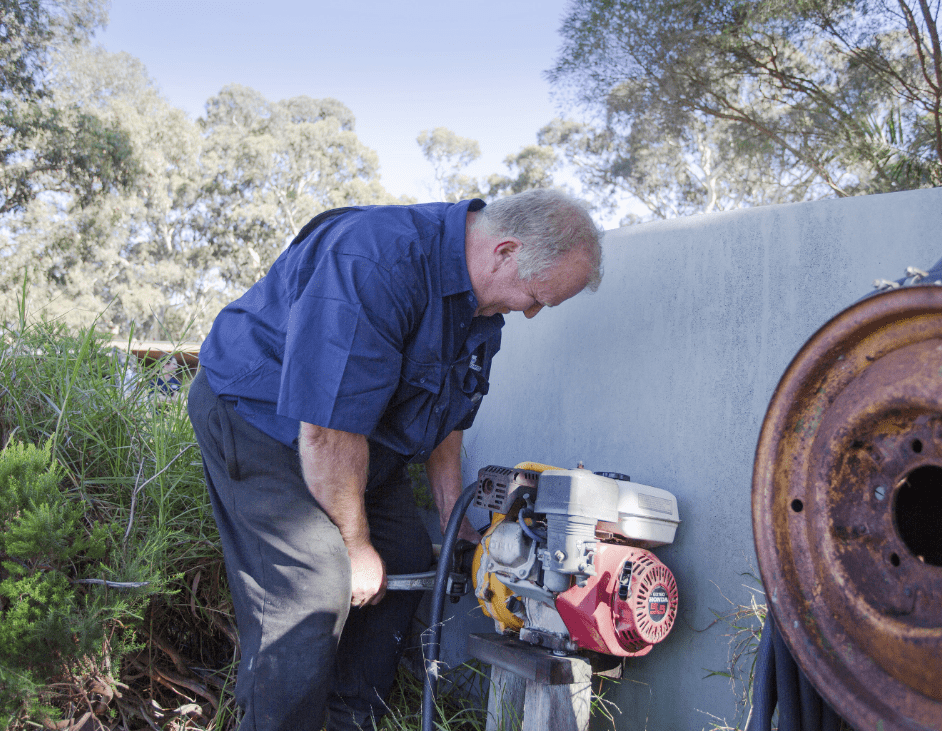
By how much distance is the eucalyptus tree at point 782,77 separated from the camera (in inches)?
263

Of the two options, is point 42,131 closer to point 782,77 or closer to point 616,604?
point 782,77

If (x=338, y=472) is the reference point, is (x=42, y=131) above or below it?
above

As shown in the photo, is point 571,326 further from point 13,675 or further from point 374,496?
point 13,675

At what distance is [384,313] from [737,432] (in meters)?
1.00

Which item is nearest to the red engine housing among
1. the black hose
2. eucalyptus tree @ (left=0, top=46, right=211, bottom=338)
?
the black hose

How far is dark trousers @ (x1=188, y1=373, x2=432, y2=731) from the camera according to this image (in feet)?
5.93

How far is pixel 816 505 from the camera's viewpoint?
1.00m

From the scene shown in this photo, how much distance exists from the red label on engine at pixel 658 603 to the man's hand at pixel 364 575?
781mm

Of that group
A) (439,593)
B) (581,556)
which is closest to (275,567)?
(439,593)

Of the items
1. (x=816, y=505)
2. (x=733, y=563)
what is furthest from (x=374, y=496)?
(x=816, y=505)

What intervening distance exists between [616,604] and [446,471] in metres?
0.94

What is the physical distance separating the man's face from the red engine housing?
2.39 feet

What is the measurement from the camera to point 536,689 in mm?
1684

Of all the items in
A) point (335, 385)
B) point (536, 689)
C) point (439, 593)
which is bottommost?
point (536, 689)
